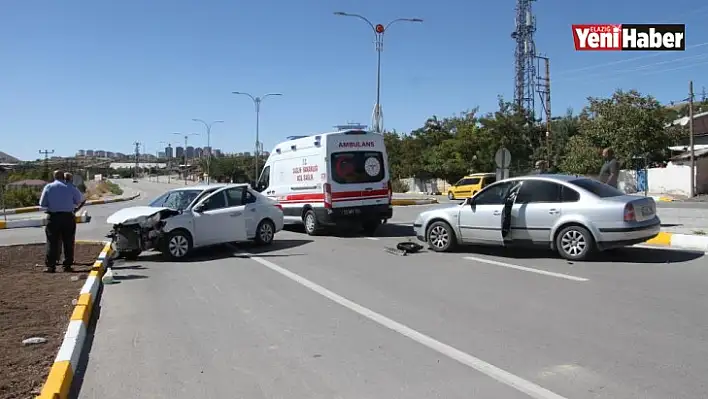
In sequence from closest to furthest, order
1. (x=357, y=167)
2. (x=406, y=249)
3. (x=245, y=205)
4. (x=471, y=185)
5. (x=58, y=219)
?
(x=58, y=219), (x=406, y=249), (x=245, y=205), (x=357, y=167), (x=471, y=185)

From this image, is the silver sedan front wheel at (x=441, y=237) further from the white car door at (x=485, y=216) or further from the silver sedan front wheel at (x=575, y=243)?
the silver sedan front wheel at (x=575, y=243)

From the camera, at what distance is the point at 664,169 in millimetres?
39156

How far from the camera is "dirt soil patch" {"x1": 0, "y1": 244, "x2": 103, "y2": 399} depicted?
5035 millimetres

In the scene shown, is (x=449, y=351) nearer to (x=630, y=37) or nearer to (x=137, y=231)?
(x=137, y=231)

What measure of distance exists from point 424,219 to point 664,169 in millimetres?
32186

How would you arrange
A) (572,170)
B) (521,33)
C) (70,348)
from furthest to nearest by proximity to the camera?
(521,33) < (572,170) < (70,348)

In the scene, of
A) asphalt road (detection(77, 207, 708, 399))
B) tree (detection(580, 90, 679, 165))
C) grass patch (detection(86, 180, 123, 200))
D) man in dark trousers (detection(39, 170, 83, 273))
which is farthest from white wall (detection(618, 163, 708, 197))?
grass patch (detection(86, 180, 123, 200))

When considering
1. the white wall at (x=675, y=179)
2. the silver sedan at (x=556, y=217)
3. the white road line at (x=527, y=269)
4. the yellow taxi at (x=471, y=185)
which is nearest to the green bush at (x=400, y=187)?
the yellow taxi at (x=471, y=185)

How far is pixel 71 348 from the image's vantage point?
5566 mm

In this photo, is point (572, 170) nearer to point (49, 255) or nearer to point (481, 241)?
point (481, 241)

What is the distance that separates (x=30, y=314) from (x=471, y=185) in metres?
34.1

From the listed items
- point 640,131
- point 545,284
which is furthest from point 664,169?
point 545,284

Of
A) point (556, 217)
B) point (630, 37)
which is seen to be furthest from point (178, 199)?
point (630, 37)

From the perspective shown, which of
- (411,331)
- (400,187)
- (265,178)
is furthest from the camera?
(400,187)
